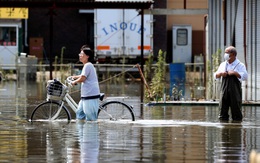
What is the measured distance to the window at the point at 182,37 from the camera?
58.7 metres

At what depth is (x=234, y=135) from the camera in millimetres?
15977

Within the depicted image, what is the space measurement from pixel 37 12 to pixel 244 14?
3421 cm

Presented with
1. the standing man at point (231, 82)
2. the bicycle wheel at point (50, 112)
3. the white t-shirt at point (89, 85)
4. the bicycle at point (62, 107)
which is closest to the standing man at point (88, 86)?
the white t-shirt at point (89, 85)

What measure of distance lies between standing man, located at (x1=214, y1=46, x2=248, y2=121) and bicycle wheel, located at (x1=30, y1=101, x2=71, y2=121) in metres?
3.44

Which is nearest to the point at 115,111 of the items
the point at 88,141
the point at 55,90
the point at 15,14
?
the point at 55,90

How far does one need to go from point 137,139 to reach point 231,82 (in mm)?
4461

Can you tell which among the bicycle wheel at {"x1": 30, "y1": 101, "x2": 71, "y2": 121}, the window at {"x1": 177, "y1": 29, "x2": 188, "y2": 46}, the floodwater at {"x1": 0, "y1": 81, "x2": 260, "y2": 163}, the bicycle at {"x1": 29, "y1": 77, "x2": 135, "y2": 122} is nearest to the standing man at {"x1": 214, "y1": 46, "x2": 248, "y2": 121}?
the floodwater at {"x1": 0, "y1": 81, "x2": 260, "y2": 163}

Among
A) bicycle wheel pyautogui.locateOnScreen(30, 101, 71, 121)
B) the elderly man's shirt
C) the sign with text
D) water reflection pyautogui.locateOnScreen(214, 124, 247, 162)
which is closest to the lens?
water reflection pyautogui.locateOnScreen(214, 124, 247, 162)

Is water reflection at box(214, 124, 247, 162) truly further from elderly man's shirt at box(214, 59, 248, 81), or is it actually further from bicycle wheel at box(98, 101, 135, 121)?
bicycle wheel at box(98, 101, 135, 121)

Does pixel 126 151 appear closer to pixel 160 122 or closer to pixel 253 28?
pixel 160 122

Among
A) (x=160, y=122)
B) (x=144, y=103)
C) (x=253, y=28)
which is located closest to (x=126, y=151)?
(x=160, y=122)

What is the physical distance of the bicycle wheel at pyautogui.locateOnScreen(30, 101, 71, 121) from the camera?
1816cm

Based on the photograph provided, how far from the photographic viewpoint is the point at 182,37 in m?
58.9

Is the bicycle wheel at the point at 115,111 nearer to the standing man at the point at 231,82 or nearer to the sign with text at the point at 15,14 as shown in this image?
the standing man at the point at 231,82
